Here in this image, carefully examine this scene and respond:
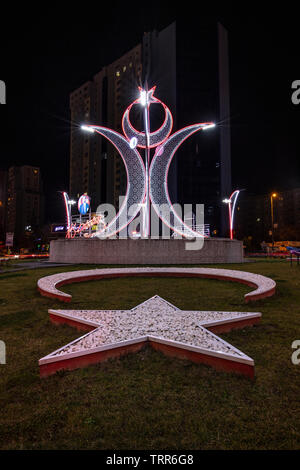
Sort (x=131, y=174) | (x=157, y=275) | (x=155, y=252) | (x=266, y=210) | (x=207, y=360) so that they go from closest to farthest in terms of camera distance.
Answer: (x=207, y=360)
(x=157, y=275)
(x=155, y=252)
(x=131, y=174)
(x=266, y=210)

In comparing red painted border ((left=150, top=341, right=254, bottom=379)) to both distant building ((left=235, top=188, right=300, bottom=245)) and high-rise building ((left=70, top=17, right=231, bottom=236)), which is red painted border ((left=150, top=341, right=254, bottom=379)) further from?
distant building ((left=235, top=188, right=300, bottom=245))

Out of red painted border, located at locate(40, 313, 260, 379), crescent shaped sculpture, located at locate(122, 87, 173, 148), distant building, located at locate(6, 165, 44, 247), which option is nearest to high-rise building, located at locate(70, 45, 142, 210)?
distant building, located at locate(6, 165, 44, 247)

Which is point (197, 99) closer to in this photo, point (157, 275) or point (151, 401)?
point (157, 275)

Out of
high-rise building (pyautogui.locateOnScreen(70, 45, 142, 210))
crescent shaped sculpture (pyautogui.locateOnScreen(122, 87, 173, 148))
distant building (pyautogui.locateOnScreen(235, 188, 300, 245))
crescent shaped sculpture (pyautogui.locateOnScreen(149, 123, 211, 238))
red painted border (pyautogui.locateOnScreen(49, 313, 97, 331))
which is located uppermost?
high-rise building (pyautogui.locateOnScreen(70, 45, 142, 210))

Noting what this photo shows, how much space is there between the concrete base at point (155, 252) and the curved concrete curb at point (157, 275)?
5597mm

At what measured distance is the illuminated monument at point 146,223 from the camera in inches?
671

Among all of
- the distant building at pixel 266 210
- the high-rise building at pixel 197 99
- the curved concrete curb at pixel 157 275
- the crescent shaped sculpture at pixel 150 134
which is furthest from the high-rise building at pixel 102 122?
the curved concrete curb at pixel 157 275

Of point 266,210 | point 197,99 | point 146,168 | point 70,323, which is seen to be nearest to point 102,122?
point 197,99

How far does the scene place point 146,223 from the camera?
59.6 ft

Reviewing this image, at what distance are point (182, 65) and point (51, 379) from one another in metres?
69.8

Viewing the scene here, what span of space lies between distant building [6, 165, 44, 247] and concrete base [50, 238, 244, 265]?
98620 mm

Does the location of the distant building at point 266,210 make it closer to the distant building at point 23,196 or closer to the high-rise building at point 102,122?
the high-rise building at point 102,122

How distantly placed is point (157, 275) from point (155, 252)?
5675 millimetres

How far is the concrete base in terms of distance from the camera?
1698cm
